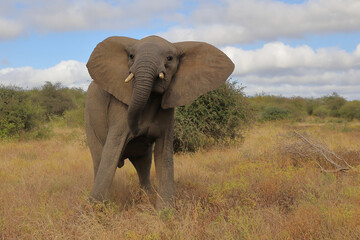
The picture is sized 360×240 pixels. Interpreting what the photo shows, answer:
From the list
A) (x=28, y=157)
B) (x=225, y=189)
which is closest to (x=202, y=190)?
(x=225, y=189)

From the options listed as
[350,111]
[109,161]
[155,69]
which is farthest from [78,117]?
[350,111]

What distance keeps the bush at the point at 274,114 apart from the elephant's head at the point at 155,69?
2614 centimetres

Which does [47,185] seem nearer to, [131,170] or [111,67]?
[131,170]

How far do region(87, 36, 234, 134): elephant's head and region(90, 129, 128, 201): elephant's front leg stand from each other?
26 centimetres

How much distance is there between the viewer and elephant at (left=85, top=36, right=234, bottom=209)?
4160 millimetres

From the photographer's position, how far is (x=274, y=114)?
104 ft

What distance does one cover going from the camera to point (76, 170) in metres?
7.60

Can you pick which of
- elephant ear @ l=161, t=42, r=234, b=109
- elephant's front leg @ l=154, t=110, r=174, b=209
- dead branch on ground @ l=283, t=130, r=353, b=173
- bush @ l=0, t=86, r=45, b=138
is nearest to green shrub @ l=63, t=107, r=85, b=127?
bush @ l=0, t=86, r=45, b=138

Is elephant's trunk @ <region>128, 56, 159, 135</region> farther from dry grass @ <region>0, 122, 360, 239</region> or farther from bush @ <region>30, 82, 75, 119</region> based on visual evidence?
bush @ <region>30, 82, 75, 119</region>

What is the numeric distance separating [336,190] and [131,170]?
4.20 metres

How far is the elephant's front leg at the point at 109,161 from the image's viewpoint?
4387mm

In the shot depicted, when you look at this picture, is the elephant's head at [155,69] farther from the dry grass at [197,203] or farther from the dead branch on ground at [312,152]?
the dead branch on ground at [312,152]

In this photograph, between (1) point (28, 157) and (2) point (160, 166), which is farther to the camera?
(1) point (28, 157)

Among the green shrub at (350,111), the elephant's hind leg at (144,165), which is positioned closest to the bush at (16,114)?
the elephant's hind leg at (144,165)
